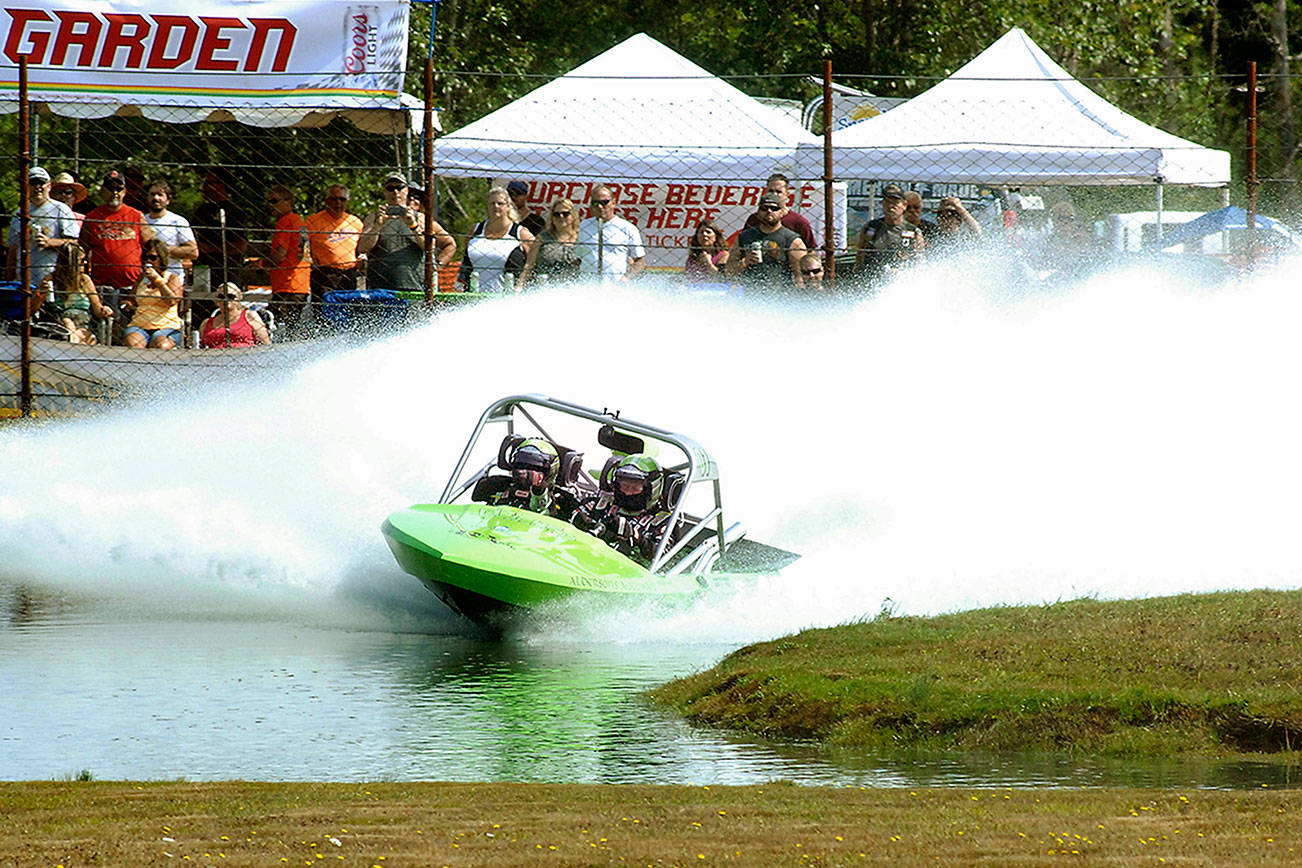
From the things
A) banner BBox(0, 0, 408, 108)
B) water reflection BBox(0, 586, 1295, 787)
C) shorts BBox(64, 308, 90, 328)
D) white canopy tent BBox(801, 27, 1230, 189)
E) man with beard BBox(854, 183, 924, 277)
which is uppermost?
banner BBox(0, 0, 408, 108)

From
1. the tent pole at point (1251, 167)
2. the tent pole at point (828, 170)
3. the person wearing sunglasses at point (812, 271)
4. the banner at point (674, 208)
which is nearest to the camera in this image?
the tent pole at point (1251, 167)

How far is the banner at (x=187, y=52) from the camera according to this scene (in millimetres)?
18578

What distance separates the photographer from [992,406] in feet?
53.3

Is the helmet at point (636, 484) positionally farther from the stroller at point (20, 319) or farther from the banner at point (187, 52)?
the banner at point (187, 52)

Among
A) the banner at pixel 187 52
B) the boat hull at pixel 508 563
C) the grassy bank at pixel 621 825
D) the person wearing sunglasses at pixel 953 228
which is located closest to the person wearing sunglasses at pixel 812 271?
the person wearing sunglasses at pixel 953 228

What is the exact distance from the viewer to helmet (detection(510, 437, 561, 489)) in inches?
510

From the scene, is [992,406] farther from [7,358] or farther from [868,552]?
A: [7,358]

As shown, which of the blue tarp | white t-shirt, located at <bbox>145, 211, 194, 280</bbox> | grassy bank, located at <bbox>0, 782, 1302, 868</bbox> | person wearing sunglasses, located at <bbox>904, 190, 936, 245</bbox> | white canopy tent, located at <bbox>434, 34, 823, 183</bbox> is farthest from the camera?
white canopy tent, located at <bbox>434, 34, 823, 183</bbox>

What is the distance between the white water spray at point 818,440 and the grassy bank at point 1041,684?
305 cm

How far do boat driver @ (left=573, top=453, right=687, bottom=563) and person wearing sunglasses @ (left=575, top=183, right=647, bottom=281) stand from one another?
4.26 m

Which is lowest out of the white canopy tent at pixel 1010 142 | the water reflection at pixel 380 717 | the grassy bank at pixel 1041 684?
the water reflection at pixel 380 717

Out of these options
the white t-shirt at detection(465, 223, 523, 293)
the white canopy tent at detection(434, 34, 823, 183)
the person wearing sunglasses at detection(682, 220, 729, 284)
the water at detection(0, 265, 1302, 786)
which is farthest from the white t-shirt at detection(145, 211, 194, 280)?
the person wearing sunglasses at detection(682, 220, 729, 284)

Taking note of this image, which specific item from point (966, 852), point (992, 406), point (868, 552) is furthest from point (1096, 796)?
point (992, 406)

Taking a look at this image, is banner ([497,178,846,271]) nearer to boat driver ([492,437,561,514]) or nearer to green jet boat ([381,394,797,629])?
green jet boat ([381,394,797,629])
